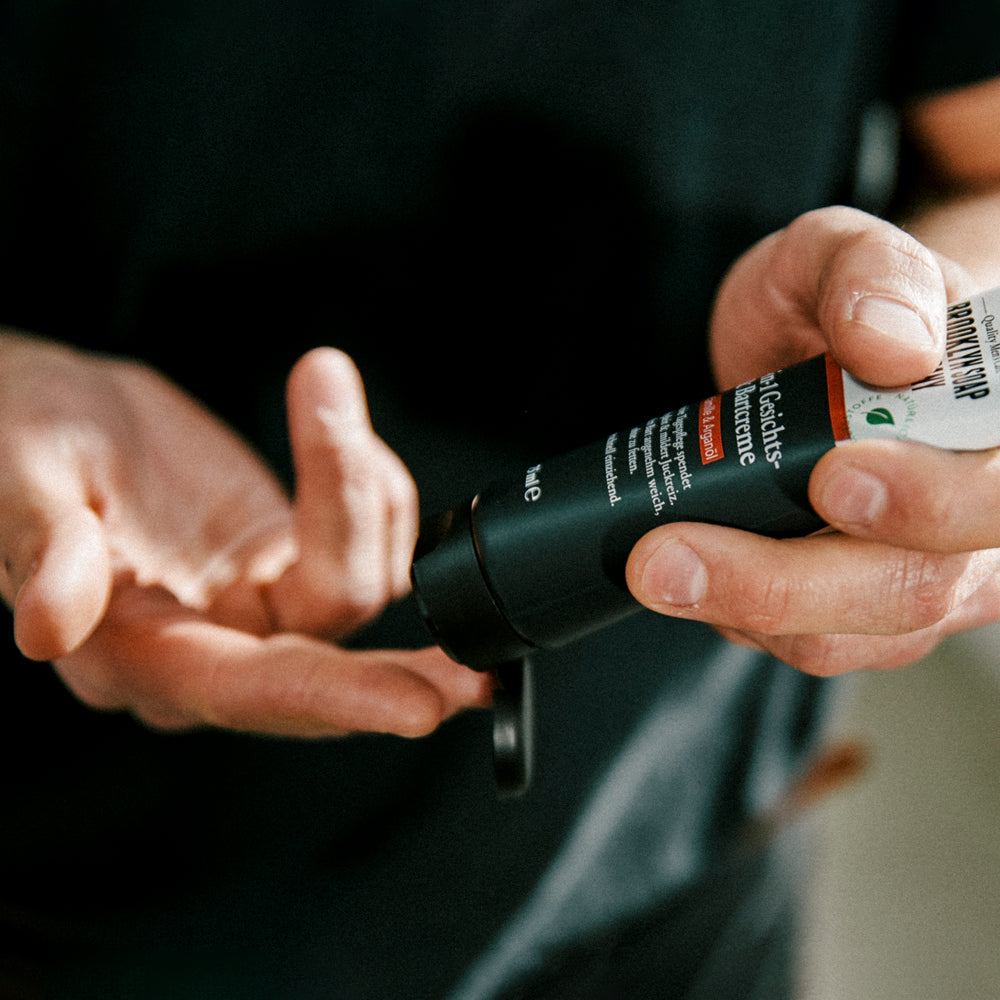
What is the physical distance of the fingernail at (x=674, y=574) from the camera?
0.34 m

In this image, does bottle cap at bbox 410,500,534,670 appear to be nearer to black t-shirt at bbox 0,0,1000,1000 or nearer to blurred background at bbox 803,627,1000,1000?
black t-shirt at bbox 0,0,1000,1000

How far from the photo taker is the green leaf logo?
298 millimetres

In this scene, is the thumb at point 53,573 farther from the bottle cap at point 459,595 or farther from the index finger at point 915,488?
the index finger at point 915,488

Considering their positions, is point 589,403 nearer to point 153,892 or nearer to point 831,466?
point 831,466

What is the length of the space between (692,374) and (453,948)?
1.30 feet

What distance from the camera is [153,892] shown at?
0.54m

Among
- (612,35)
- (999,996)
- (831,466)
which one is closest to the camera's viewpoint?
(831,466)

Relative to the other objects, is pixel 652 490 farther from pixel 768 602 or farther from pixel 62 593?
pixel 62 593

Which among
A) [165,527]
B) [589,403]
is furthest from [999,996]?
[165,527]

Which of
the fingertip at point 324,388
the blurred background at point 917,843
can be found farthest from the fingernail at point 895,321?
the blurred background at point 917,843

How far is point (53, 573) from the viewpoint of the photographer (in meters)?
0.35

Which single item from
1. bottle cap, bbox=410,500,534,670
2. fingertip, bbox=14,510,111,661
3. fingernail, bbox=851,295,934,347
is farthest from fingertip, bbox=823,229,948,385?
fingertip, bbox=14,510,111,661

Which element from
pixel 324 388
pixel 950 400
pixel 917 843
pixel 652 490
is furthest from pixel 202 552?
pixel 917 843

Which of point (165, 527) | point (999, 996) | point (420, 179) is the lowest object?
point (999, 996)
